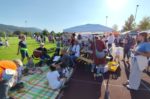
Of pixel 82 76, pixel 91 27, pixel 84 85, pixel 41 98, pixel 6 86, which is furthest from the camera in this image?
pixel 91 27

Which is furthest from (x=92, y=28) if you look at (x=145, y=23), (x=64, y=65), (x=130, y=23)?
(x=130, y=23)

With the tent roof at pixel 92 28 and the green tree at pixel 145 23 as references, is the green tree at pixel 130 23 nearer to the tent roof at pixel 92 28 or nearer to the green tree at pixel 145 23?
the green tree at pixel 145 23

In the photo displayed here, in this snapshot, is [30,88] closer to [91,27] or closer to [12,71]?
[12,71]

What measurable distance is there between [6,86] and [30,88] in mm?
2114

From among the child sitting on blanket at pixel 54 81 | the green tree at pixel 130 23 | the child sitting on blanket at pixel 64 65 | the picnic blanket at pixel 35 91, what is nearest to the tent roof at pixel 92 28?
the child sitting on blanket at pixel 64 65

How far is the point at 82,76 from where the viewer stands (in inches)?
307

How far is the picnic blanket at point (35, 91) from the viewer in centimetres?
523

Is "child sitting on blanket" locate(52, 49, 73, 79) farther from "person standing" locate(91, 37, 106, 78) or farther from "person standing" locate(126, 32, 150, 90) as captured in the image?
"person standing" locate(126, 32, 150, 90)

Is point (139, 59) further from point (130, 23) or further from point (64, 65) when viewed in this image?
point (130, 23)

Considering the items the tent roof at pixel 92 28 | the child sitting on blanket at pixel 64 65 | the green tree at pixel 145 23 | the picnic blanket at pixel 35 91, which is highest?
the green tree at pixel 145 23

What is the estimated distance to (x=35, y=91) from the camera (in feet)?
18.6

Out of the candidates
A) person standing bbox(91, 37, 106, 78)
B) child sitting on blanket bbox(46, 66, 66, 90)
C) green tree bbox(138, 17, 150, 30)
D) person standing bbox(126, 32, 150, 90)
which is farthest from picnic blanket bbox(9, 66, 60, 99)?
green tree bbox(138, 17, 150, 30)

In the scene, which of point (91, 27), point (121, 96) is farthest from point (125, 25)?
point (121, 96)

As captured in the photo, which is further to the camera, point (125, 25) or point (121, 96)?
point (125, 25)
